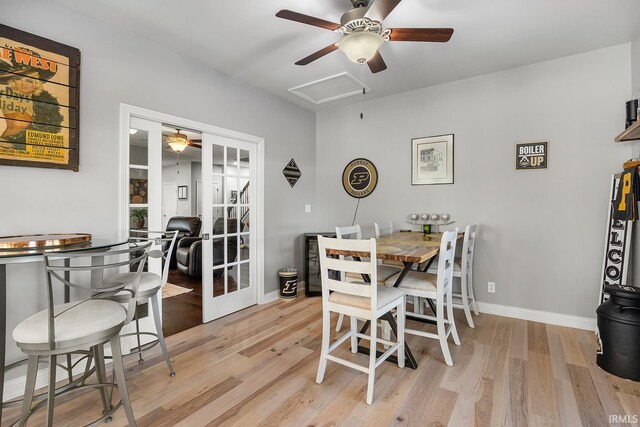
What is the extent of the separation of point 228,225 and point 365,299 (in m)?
2.01

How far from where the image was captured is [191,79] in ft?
9.64

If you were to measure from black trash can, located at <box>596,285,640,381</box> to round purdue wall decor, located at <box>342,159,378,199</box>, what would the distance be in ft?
8.53

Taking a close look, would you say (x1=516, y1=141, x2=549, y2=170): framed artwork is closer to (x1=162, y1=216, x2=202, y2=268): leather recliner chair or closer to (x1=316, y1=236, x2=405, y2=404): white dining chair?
(x1=316, y1=236, x2=405, y2=404): white dining chair

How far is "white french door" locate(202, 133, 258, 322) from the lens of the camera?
3164mm

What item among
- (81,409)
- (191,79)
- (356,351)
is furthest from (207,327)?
(191,79)

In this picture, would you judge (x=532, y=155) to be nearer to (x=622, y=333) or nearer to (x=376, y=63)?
(x=622, y=333)

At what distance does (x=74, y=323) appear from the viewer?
1389mm

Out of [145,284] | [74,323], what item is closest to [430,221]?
[145,284]

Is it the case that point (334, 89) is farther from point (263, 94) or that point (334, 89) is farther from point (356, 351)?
point (356, 351)

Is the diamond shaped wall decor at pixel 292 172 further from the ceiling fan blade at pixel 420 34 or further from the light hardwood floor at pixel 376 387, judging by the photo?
the ceiling fan blade at pixel 420 34

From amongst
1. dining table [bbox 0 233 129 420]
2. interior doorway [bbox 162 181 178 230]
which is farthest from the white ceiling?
interior doorway [bbox 162 181 178 230]

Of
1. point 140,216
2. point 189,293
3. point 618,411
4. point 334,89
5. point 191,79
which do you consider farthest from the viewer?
point 189,293

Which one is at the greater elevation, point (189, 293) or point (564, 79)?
point (564, 79)

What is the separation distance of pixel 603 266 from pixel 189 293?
4.64m
